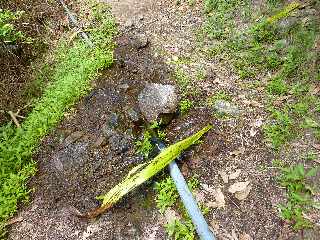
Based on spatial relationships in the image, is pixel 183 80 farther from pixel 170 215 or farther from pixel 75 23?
pixel 75 23

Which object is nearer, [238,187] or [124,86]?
[238,187]

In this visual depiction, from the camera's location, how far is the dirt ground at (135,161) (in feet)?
14.5

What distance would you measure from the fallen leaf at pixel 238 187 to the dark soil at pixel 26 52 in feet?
11.8

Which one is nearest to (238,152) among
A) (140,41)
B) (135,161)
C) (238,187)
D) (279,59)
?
(238,187)

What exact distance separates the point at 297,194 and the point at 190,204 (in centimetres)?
116

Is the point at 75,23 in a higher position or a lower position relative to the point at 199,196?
higher

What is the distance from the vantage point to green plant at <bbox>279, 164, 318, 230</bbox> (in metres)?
4.10

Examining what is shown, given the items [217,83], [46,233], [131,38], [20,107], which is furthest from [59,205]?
[131,38]

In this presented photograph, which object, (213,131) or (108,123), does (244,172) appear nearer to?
(213,131)

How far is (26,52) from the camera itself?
6.95 metres

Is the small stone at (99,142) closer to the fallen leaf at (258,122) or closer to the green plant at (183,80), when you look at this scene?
the green plant at (183,80)

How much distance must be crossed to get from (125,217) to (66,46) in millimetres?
3754

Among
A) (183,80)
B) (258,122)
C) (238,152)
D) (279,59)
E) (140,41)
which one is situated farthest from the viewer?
(140,41)

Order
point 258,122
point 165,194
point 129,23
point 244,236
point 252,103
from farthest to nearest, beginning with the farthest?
1. point 129,23
2. point 252,103
3. point 258,122
4. point 165,194
5. point 244,236
